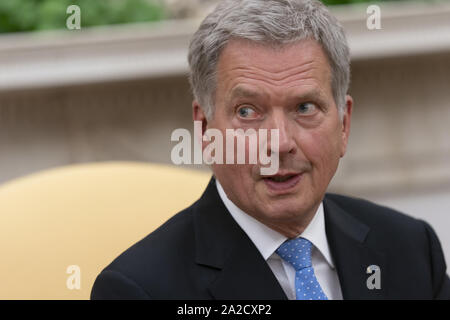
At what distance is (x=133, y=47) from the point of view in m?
2.60

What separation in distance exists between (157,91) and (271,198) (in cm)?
155

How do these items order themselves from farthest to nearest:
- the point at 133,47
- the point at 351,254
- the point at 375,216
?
the point at 133,47, the point at 375,216, the point at 351,254

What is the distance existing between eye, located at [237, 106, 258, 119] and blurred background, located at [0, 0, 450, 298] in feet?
4.39

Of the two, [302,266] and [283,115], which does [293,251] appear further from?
[283,115]

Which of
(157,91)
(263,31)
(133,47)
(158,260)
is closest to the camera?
(263,31)

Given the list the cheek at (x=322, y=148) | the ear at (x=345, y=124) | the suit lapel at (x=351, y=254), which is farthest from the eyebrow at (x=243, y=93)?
the suit lapel at (x=351, y=254)

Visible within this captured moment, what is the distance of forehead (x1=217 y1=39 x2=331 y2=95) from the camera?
1255 mm

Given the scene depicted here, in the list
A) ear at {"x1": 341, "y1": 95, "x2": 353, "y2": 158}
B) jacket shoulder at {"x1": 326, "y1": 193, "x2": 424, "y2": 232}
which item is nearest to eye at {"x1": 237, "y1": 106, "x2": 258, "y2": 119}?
ear at {"x1": 341, "y1": 95, "x2": 353, "y2": 158}

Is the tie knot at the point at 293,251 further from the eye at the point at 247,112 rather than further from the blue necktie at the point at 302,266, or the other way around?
the eye at the point at 247,112

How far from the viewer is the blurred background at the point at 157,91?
259 centimetres

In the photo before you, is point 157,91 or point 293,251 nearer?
point 293,251

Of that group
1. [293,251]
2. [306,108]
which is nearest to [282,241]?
[293,251]

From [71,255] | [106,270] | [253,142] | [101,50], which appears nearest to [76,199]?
[71,255]

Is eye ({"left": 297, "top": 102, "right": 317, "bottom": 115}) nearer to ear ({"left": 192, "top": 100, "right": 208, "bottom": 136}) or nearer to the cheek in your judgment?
the cheek
